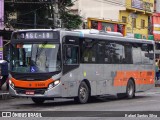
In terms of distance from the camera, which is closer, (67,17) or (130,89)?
(130,89)

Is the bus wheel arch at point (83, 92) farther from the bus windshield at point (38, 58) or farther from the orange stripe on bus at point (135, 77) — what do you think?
the orange stripe on bus at point (135, 77)

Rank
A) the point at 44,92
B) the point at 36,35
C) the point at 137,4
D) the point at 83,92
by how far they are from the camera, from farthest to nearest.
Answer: the point at 137,4
the point at 83,92
the point at 36,35
the point at 44,92

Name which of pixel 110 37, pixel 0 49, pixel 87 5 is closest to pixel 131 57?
pixel 110 37

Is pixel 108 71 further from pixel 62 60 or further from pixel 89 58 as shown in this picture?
pixel 62 60

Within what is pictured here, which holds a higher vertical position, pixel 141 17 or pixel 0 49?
pixel 141 17

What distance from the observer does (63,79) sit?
18.8 meters

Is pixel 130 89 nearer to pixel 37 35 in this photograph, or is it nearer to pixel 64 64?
pixel 64 64

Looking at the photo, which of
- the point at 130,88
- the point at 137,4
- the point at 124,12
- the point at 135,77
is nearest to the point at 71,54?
the point at 130,88

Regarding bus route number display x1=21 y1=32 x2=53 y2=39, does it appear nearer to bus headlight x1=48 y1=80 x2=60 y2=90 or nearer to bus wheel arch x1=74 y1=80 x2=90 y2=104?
bus headlight x1=48 y1=80 x2=60 y2=90

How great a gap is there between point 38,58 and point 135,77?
7.20 m

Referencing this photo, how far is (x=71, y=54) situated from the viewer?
1933 cm

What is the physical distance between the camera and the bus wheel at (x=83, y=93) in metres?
19.8

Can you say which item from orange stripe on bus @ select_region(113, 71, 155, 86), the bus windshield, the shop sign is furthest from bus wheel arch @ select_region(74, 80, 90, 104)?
the shop sign

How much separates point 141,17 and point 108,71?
3288 centimetres
